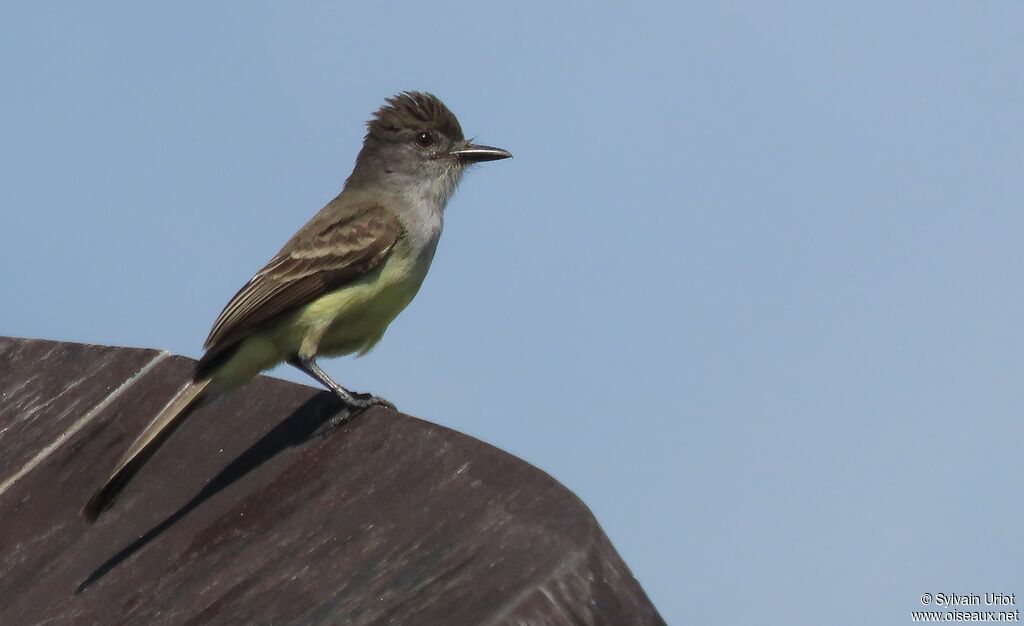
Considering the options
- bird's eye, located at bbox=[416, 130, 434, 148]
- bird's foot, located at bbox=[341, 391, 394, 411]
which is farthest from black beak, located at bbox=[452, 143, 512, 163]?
bird's foot, located at bbox=[341, 391, 394, 411]

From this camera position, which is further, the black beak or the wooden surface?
the black beak

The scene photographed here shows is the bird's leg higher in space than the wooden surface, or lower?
higher

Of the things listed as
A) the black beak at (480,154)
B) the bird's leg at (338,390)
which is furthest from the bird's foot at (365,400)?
the black beak at (480,154)

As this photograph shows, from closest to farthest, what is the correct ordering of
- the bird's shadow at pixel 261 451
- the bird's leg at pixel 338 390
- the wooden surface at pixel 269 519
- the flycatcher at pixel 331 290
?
the wooden surface at pixel 269 519
the bird's shadow at pixel 261 451
the bird's leg at pixel 338 390
the flycatcher at pixel 331 290

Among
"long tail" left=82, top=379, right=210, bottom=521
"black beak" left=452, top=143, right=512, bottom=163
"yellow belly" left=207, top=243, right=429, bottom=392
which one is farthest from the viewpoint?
"black beak" left=452, top=143, right=512, bottom=163

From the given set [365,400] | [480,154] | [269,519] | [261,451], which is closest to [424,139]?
[480,154]

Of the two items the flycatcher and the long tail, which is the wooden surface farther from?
the flycatcher

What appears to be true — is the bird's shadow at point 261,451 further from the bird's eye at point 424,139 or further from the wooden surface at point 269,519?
the bird's eye at point 424,139
